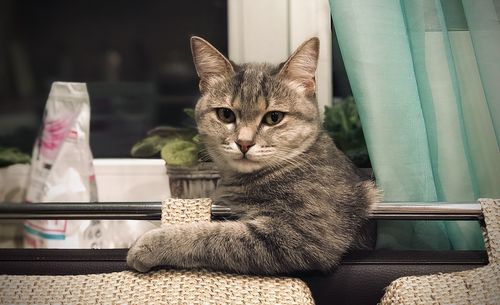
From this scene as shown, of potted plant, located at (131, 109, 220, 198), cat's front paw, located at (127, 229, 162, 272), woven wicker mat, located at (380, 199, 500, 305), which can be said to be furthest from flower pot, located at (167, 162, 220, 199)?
woven wicker mat, located at (380, 199, 500, 305)

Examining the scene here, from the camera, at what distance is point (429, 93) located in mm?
1094

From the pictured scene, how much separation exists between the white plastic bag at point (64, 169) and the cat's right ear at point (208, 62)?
0.48 metres

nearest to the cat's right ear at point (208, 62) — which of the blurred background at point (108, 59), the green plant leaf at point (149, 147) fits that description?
the green plant leaf at point (149, 147)

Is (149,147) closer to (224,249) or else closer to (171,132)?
(171,132)

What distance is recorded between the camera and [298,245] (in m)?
0.94

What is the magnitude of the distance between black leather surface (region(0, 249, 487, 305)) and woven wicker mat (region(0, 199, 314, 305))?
6 cm

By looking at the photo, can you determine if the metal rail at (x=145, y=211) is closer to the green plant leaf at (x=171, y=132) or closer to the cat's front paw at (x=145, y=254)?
the cat's front paw at (x=145, y=254)

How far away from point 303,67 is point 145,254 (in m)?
0.49

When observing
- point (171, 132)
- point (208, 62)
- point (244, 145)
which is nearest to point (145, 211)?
point (244, 145)

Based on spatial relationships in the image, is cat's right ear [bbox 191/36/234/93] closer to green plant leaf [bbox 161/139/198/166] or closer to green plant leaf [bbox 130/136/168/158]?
green plant leaf [bbox 161/139/198/166]

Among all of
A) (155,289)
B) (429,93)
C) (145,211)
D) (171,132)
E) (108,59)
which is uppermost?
(108,59)

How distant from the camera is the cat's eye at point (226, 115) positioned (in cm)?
107

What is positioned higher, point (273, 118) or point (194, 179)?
point (273, 118)

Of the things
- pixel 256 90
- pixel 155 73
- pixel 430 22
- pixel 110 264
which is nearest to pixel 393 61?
pixel 430 22
